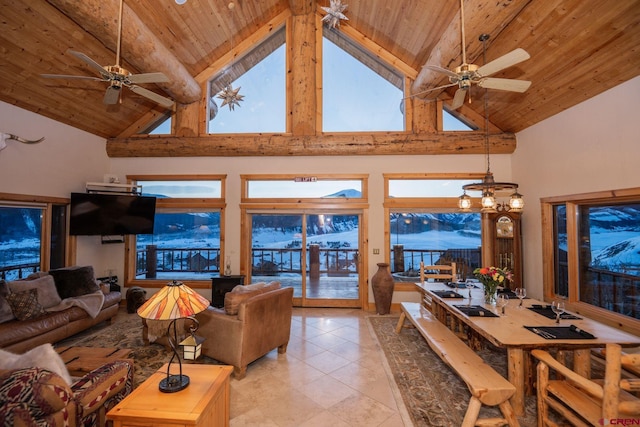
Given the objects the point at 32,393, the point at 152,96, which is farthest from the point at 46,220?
the point at 32,393

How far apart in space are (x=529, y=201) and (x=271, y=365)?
517 centimetres

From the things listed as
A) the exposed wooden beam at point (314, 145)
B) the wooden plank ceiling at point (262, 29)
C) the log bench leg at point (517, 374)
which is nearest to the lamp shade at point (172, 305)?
the log bench leg at point (517, 374)

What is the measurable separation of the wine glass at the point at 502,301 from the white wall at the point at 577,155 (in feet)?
6.36

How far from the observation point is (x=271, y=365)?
359cm

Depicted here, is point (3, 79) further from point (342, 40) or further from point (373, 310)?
point (373, 310)

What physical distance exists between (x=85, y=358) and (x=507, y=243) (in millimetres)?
6208

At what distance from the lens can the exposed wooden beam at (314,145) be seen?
571 centimetres

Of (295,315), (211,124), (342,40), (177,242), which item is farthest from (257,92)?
(295,315)

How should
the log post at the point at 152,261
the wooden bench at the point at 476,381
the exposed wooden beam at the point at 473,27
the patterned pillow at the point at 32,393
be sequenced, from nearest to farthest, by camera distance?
the patterned pillow at the point at 32,393
the wooden bench at the point at 476,381
the exposed wooden beam at the point at 473,27
the log post at the point at 152,261

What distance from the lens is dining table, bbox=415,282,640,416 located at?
2.43m

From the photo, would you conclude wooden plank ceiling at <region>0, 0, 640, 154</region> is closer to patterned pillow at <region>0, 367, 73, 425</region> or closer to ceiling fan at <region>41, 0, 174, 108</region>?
ceiling fan at <region>41, 0, 174, 108</region>

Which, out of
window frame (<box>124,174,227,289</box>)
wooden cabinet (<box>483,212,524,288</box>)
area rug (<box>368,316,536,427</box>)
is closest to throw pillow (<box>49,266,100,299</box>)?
window frame (<box>124,174,227,289</box>)

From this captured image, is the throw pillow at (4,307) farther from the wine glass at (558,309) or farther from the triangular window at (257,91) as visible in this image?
the wine glass at (558,309)

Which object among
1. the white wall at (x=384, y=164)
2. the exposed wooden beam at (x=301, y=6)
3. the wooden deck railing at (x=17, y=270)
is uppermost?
the exposed wooden beam at (x=301, y=6)
